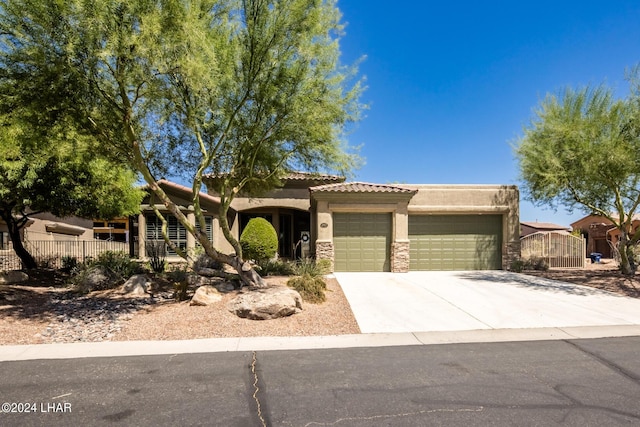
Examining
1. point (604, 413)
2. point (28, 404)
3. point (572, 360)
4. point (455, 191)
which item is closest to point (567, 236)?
point (455, 191)

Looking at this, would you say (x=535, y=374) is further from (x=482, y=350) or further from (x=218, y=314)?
(x=218, y=314)

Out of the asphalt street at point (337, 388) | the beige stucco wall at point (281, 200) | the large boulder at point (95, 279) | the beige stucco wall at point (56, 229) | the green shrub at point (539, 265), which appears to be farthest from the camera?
the beige stucco wall at point (56, 229)

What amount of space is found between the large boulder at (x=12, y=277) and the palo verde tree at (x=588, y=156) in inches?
756

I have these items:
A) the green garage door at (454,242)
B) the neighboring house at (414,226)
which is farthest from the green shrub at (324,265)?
the green garage door at (454,242)

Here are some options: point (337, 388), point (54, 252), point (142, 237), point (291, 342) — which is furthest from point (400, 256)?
point (54, 252)

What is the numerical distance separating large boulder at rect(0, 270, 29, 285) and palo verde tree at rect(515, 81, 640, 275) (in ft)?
63.0

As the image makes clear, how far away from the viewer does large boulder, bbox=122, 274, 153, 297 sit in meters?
10.5

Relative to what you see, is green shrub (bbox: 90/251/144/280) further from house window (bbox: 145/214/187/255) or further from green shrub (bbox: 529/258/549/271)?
green shrub (bbox: 529/258/549/271)

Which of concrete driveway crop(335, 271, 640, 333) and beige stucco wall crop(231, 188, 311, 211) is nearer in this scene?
concrete driveway crop(335, 271, 640, 333)

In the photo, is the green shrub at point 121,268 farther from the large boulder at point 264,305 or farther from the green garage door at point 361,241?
the green garage door at point 361,241

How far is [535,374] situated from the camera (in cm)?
500

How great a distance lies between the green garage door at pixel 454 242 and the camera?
16047mm

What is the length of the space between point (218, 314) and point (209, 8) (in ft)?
23.5

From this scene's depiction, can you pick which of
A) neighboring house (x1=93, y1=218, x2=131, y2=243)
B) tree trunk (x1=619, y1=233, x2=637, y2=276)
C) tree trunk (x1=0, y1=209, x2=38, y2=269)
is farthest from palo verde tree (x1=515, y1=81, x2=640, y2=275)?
neighboring house (x1=93, y1=218, x2=131, y2=243)
